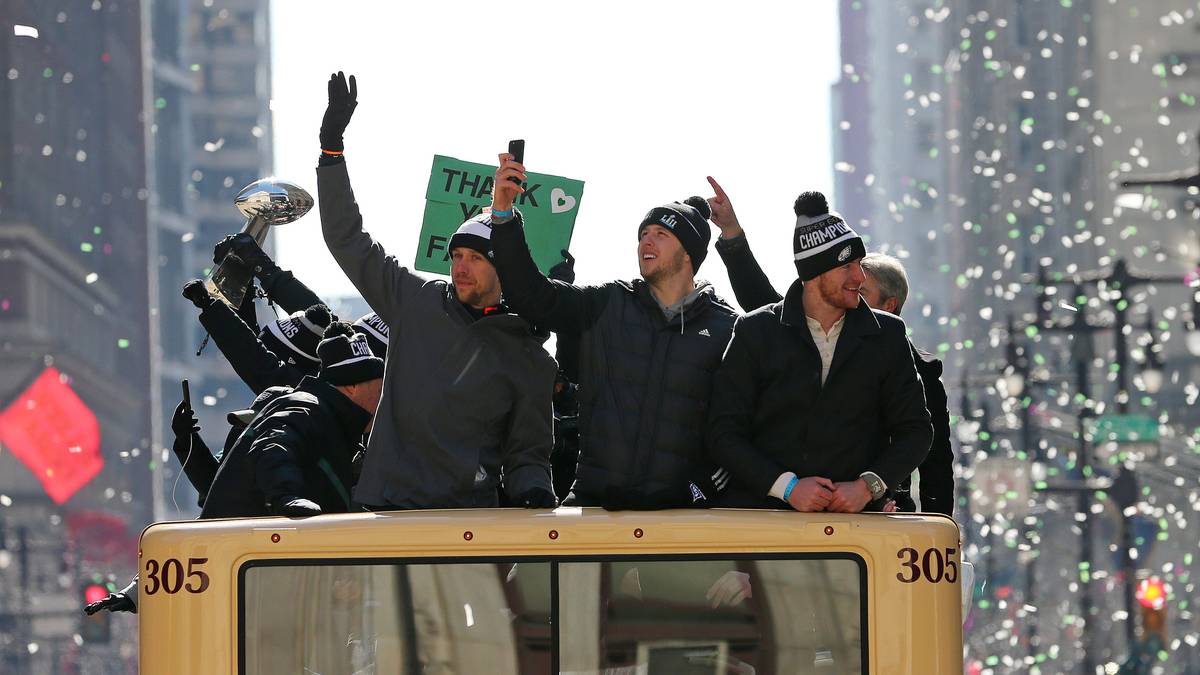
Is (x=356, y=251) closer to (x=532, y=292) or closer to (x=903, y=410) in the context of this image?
(x=532, y=292)

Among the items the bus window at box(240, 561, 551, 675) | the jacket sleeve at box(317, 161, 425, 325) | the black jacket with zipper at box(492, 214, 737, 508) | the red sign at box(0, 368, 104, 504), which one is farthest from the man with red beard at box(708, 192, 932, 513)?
the red sign at box(0, 368, 104, 504)

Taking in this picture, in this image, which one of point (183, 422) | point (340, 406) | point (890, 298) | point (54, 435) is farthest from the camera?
point (54, 435)

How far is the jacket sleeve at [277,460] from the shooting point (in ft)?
22.2

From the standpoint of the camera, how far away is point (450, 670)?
5.63 metres

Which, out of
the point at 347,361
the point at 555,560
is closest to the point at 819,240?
the point at 555,560

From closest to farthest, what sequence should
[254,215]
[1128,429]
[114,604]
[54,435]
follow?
1. [114,604]
2. [254,215]
3. [1128,429]
4. [54,435]

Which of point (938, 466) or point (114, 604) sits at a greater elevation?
point (938, 466)

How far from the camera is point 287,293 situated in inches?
362

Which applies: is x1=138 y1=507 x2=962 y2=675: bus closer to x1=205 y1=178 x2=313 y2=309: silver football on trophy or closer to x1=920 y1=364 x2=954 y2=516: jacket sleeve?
x1=920 y1=364 x2=954 y2=516: jacket sleeve

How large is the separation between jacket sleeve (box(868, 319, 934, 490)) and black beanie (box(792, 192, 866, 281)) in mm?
278

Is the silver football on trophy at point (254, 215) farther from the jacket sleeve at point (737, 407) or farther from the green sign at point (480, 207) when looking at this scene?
the jacket sleeve at point (737, 407)

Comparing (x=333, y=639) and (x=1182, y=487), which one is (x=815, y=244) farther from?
(x=1182, y=487)

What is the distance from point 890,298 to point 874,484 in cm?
187

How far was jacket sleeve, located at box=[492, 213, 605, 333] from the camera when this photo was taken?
6.73 m
